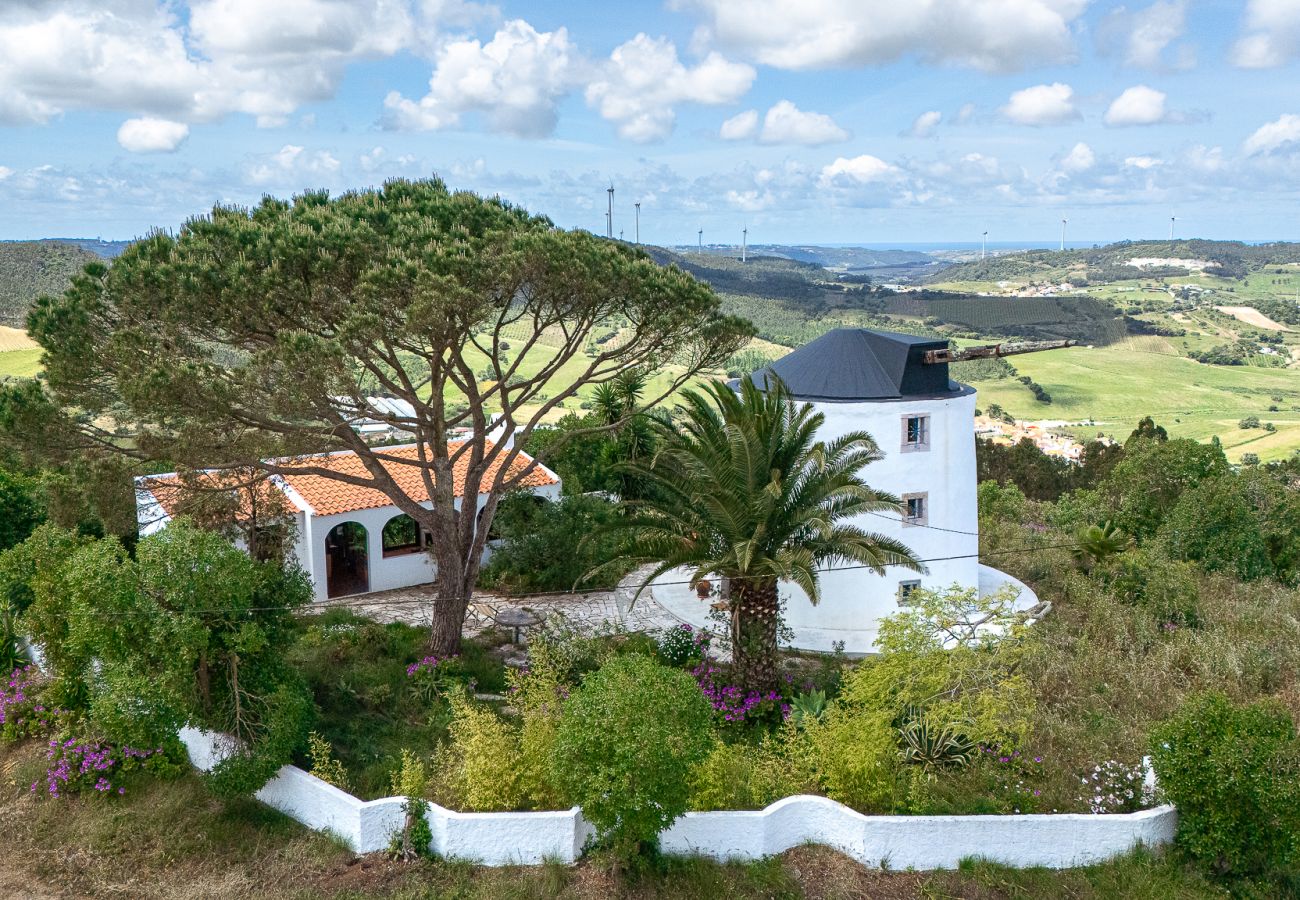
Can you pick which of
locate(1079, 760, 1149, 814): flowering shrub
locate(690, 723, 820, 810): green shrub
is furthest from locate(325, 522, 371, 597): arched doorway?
locate(1079, 760, 1149, 814): flowering shrub

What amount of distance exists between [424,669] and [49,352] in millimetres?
7687

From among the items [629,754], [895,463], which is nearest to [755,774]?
[629,754]

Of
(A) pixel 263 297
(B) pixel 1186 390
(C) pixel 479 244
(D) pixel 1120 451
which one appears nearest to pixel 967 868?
(C) pixel 479 244

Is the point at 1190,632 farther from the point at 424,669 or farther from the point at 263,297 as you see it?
the point at 263,297

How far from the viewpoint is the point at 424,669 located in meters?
16.0

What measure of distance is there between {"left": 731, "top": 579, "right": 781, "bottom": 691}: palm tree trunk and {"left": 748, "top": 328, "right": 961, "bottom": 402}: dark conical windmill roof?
16.0ft

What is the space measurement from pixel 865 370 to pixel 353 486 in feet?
38.1

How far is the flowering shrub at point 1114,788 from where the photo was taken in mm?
12945

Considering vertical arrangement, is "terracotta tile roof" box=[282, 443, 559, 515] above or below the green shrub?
above

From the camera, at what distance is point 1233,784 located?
11.8 metres

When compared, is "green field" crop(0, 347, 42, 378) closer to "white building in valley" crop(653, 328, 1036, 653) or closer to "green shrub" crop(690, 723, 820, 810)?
"white building in valley" crop(653, 328, 1036, 653)

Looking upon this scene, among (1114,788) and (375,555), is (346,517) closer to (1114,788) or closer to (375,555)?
(375,555)

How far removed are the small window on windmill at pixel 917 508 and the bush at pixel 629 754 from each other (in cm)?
933

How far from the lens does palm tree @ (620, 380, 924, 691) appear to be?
14.8 metres
